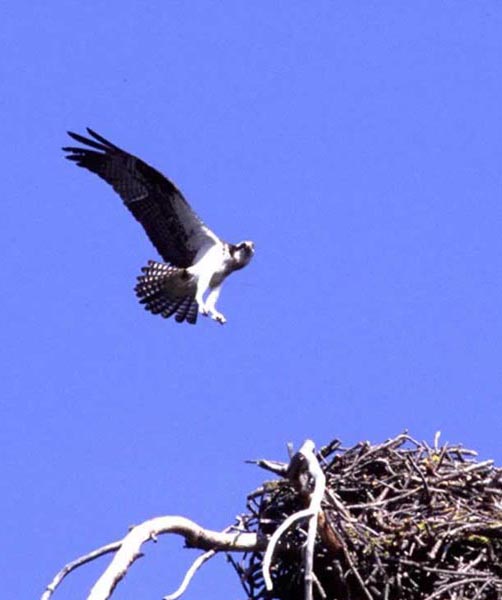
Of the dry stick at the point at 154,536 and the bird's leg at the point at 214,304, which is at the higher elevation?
the bird's leg at the point at 214,304

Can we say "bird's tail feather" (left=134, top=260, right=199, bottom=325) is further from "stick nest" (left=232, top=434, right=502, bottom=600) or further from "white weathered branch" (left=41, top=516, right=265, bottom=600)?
"white weathered branch" (left=41, top=516, right=265, bottom=600)

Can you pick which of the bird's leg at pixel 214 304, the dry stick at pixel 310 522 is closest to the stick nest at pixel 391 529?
the dry stick at pixel 310 522

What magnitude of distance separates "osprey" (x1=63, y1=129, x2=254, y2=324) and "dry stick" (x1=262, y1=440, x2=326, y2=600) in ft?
16.5

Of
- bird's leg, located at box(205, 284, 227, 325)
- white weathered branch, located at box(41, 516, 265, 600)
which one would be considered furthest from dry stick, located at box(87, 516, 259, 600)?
bird's leg, located at box(205, 284, 227, 325)

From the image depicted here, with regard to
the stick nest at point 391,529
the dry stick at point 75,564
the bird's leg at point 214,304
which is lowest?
the dry stick at point 75,564

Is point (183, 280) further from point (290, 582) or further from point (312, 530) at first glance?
point (312, 530)

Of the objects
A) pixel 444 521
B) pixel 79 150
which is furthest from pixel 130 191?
pixel 444 521

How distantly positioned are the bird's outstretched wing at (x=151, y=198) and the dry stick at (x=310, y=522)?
5264 millimetres

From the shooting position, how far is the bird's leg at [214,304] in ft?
38.3

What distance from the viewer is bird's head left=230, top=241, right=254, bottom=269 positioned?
12094 millimetres

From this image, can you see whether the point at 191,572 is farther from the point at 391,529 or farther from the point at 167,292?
the point at 167,292

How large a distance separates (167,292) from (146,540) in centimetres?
633

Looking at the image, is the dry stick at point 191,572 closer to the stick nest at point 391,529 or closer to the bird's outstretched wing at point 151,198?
the stick nest at point 391,529

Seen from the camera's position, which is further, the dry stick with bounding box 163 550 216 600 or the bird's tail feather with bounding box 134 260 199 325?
the bird's tail feather with bounding box 134 260 199 325
